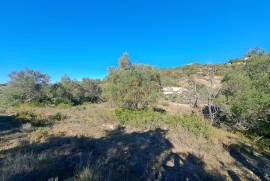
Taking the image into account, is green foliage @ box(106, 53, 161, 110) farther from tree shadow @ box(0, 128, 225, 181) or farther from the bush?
the bush

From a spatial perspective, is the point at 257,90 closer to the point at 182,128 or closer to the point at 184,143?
the point at 182,128

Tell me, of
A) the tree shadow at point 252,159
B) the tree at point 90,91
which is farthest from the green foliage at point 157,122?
the tree at point 90,91

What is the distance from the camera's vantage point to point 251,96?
15.1 metres

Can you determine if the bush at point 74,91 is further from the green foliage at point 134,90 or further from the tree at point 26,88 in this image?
the green foliage at point 134,90

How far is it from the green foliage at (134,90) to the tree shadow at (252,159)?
27.5ft

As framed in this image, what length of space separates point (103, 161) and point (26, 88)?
2203 cm

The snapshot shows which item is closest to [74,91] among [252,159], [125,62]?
[125,62]

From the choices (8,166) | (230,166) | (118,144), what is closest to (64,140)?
(118,144)

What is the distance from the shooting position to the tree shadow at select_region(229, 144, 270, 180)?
882 cm

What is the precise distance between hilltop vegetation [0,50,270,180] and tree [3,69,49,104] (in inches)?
376

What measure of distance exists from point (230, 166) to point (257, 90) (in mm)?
8428

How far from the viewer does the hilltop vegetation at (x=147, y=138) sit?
6.00m

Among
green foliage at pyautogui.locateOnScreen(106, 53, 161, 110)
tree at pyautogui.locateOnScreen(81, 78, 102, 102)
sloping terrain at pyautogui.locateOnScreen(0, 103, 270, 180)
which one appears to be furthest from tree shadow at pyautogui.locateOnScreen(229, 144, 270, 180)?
tree at pyautogui.locateOnScreen(81, 78, 102, 102)

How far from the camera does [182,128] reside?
12258 mm
